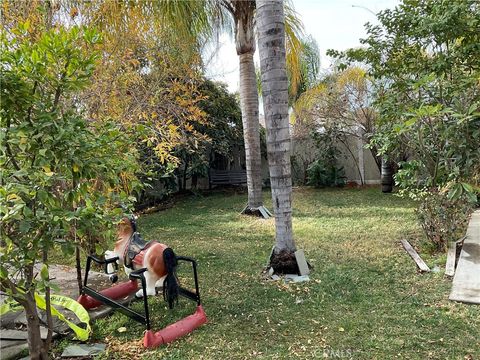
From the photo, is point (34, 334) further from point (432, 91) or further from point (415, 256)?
point (432, 91)

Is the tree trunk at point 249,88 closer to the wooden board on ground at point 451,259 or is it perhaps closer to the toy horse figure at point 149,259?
the wooden board on ground at point 451,259

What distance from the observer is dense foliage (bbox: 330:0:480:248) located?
3.75 meters

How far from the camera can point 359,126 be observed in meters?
10.4

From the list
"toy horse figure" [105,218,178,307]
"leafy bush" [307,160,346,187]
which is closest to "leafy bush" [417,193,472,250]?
"toy horse figure" [105,218,178,307]

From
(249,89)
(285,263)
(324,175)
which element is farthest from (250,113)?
(324,175)

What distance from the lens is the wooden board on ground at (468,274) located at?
3.06m

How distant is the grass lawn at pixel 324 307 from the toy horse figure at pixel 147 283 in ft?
0.29

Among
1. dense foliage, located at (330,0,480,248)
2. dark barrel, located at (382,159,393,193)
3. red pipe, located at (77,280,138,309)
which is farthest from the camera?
dark barrel, located at (382,159,393,193)

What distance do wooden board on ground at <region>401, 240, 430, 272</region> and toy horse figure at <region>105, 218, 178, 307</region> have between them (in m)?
2.63

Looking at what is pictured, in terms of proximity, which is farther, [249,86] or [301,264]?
[249,86]

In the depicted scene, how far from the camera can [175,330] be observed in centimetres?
259

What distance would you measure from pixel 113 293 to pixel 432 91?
4.14 metres

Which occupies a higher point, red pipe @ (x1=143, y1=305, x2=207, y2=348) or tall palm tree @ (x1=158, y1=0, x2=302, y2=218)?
tall palm tree @ (x1=158, y1=0, x2=302, y2=218)

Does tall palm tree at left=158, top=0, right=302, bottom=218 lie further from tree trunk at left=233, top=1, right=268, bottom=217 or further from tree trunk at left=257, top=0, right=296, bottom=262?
tree trunk at left=257, top=0, right=296, bottom=262
